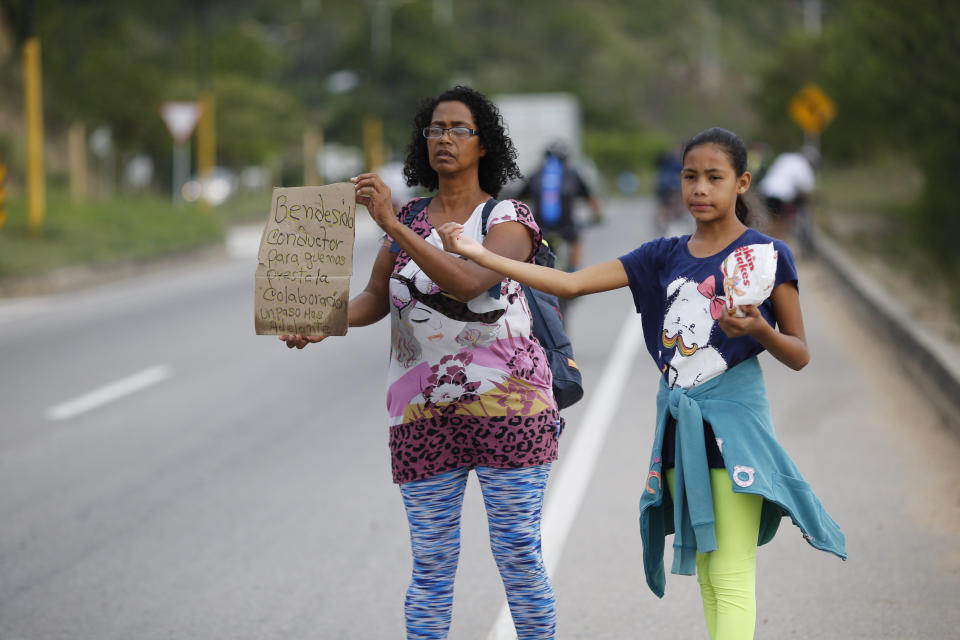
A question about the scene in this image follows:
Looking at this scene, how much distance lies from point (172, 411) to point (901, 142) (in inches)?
562

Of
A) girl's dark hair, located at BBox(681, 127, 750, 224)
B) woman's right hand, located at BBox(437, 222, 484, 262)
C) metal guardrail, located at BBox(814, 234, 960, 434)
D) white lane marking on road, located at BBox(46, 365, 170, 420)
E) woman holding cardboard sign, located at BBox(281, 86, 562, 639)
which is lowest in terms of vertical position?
white lane marking on road, located at BBox(46, 365, 170, 420)

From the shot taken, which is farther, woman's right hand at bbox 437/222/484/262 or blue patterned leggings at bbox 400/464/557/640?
blue patterned leggings at bbox 400/464/557/640

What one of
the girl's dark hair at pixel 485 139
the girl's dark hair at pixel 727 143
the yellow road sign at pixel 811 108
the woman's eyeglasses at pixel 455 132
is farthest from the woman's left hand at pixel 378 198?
the yellow road sign at pixel 811 108

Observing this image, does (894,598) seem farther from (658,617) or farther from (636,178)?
(636,178)

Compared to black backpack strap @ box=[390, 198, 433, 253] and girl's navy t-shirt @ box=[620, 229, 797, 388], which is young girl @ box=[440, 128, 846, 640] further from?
black backpack strap @ box=[390, 198, 433, 253]

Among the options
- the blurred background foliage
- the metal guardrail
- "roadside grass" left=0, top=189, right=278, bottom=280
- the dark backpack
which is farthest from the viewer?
"roadside grass" left=0, top=189, right=278, bottom=280

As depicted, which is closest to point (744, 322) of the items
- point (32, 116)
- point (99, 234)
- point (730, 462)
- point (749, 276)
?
point (749, 276)

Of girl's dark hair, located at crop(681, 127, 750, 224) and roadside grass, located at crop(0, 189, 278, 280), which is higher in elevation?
girl's dark hair, located at crop(681, 127, 750, 224)

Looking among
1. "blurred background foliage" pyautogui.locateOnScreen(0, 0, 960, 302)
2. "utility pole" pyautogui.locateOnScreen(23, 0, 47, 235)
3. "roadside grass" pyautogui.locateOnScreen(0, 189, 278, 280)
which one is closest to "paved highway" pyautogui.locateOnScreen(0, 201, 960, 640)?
"blurred background foliage" pyautogui.locateOnScreen(0, 0, 960, 302)

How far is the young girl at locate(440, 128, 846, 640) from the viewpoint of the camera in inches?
141

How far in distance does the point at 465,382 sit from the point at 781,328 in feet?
2.87

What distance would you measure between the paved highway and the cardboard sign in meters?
1.58

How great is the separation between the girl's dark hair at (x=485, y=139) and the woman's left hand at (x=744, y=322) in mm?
808

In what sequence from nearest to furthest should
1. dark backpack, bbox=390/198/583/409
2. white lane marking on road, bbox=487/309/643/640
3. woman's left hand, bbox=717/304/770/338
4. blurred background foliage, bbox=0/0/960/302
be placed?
woman's left hand, bbox=717/304/770/338 < dark backpack, bbox=390/198/583/409 < white lane marking on road, bbox=487/309/643/640 < blurred background foliage, bbox=0/0/960/302
